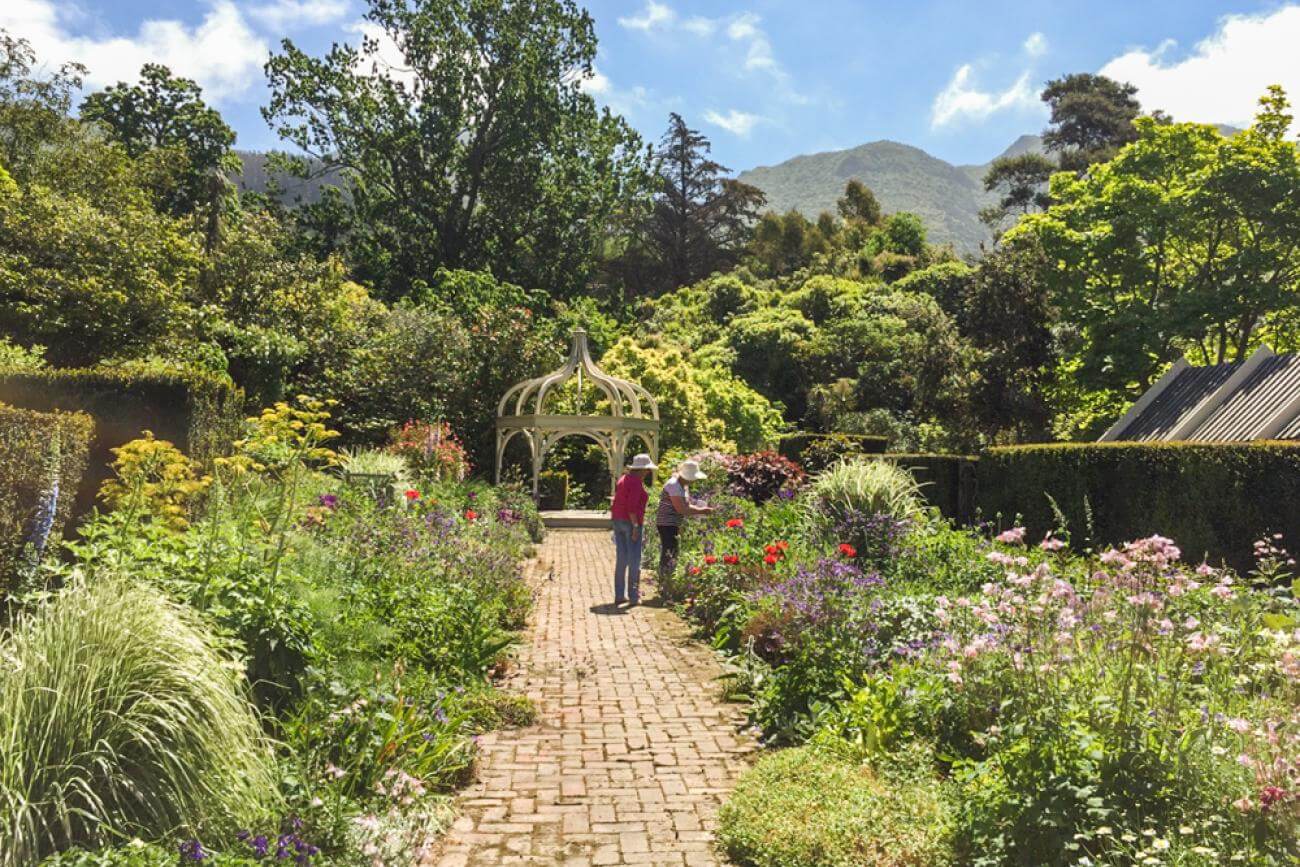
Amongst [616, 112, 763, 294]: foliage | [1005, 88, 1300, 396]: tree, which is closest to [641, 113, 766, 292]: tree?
[616, 112, 763, 294]: foliage

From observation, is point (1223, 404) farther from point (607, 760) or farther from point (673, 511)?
point (607, 760)

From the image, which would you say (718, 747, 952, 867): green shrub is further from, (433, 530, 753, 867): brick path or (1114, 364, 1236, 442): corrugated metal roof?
(1114, 364, 1236, 442): corrugated metal roof

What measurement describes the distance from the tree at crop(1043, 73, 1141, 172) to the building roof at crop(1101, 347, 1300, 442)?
3386 cm

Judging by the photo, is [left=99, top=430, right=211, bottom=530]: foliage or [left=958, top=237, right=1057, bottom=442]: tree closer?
[left=99, top=430, right=211, bottom=530]: foliage

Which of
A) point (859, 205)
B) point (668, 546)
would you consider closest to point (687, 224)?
point (859, 205)

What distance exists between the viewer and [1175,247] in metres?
24.8

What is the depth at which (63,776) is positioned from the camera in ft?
10.4

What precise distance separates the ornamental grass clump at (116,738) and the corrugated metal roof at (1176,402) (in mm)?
18819

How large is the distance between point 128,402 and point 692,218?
44692mm

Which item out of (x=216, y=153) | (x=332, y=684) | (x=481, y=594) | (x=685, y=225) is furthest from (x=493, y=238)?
(x=332, y=684)

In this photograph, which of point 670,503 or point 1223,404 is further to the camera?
point 1223,404

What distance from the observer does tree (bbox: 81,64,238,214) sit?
121ft

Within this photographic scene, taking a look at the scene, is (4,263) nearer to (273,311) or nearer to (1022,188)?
(273,311)

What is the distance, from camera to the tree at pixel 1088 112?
→ 49.3m
